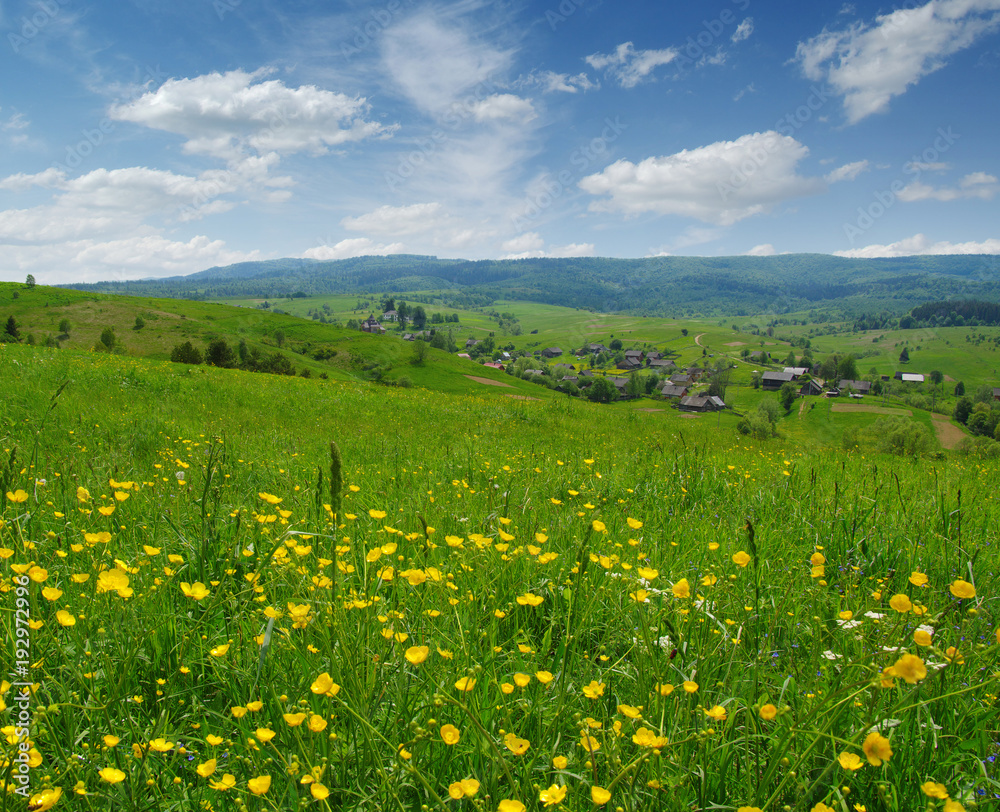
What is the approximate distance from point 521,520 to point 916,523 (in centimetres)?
392

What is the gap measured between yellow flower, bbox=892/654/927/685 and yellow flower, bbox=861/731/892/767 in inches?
6.9

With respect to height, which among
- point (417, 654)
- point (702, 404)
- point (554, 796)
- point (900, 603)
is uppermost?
point (900, 603)

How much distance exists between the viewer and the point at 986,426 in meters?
86.6

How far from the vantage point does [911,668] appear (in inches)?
52.9

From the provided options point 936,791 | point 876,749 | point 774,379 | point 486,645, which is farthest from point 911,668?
point 774,379

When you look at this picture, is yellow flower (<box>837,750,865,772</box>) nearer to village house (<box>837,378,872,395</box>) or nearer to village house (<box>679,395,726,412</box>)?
village house (<box>679,395,726,412</box>)

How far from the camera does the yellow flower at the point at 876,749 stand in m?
1.30

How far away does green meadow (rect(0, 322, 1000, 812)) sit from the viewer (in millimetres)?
1779

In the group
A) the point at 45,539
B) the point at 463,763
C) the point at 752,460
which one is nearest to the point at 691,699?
the point at 463,763

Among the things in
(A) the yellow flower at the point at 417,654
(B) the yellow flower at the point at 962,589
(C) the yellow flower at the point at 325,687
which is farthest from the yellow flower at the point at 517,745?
(B) the yellow flower at the point at 962,589

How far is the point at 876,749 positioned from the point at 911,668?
0.24 meters

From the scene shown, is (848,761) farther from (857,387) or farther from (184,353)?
(857,387)

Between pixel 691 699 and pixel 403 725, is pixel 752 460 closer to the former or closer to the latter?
pixel 691 699

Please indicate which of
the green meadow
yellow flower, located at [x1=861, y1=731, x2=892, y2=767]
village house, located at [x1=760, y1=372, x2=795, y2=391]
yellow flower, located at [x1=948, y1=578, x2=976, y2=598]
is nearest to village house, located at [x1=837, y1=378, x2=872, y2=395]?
village house, located at [x1=760, y1=372, x2=795, y2=391]
